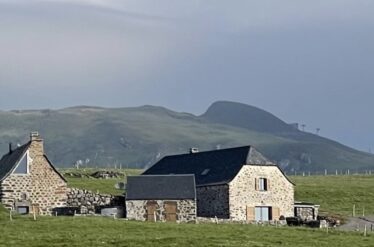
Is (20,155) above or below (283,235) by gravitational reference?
above

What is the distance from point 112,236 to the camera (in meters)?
54.4

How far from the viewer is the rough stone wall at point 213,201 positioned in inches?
3278

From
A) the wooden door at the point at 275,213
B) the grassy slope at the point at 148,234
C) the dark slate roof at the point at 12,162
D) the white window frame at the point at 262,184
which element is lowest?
the grassy slope at the point at 148,234

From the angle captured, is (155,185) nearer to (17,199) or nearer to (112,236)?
(17,199)

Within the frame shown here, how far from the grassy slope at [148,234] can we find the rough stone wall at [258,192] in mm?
17189

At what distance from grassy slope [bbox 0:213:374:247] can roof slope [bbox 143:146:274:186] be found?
63.2 feet

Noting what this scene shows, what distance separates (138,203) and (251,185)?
11439 mm

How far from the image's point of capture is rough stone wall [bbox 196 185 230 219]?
8325cm

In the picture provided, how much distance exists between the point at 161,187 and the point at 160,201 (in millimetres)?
1612

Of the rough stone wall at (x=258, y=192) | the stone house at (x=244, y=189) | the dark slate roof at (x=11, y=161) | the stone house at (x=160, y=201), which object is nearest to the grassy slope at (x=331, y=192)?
the rough stone wall at (x=258, y=192)

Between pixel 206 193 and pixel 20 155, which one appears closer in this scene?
pixel 20 155

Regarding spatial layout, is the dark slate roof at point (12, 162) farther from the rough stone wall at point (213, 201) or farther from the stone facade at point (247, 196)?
the stone facade at point (247, 196)

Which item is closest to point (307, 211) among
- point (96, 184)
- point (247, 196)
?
point (247, 196)

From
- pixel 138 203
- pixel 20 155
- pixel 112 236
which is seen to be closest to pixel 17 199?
pixel 20 155
